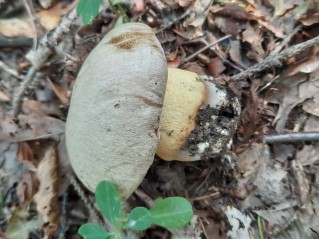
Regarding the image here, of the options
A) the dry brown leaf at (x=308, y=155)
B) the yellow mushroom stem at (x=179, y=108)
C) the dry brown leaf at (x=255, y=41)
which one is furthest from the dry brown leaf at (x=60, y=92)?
the dry brown leaf at (x=308, y=155)

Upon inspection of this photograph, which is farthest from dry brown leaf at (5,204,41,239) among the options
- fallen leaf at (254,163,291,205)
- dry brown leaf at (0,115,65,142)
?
fallen leaf at (254,163,291,205)

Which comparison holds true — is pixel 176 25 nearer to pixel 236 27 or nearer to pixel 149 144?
pixel 236 27

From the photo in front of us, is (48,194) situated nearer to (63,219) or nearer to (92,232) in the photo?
(63,219)

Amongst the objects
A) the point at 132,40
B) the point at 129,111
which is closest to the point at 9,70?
the point at 132,40

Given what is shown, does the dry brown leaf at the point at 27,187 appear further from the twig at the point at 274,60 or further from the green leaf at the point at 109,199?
the twig at the point at 274,60

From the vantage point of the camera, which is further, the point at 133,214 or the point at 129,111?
the point at 133,214

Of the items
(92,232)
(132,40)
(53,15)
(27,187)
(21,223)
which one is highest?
(132,40)
